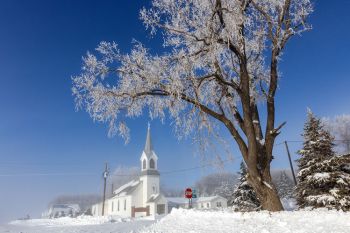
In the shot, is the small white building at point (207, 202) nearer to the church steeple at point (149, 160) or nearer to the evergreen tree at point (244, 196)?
the church steeple at point (149, 160)

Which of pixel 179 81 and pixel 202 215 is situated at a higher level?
pixel 179 81

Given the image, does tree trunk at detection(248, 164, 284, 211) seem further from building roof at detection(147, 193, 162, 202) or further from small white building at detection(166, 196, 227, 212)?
small white building at detection(166, 196, 227, 212)

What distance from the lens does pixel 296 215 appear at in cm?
968

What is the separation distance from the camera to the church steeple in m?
66.6

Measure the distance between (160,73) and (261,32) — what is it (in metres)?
3.97

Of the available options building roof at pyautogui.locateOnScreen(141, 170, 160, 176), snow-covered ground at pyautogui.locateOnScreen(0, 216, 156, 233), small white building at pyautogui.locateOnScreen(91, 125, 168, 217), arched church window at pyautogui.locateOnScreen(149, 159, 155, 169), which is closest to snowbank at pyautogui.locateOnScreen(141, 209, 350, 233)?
snow-covered ground at pyautogui.locateOnScreen(0, 216, 156, 233)

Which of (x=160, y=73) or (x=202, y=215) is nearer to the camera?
(x=160, y=73)

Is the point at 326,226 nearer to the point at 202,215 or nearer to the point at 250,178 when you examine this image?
the point at 250,178

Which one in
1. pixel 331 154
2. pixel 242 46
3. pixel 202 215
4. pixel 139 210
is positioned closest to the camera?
pixel 242 46

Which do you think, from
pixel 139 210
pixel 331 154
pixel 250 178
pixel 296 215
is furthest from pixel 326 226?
pixel 139 210

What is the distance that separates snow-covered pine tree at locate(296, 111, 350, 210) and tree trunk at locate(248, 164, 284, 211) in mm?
6304

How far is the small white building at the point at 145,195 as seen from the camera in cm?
6322

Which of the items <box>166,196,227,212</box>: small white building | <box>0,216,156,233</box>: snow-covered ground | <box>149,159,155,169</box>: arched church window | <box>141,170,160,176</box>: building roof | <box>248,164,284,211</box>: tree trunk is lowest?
<box>0,216,156,233</box>: snow-covered ground

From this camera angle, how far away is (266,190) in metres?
10.3
